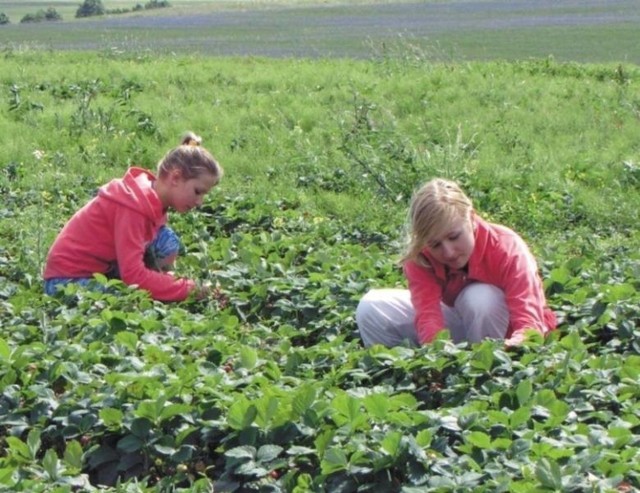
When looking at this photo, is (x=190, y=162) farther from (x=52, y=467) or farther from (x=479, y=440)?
(x=479, y=440)

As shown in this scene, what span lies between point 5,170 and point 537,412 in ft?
22.5

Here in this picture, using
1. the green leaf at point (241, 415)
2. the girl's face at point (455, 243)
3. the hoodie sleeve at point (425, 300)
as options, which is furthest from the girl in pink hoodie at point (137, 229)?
the green leaf at point (241, 415)

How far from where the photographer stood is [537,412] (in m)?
4.57

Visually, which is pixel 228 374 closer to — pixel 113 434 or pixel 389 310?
pixel 113 434

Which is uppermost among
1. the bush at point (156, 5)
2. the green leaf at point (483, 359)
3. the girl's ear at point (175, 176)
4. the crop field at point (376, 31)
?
the girl's ear at point (175, 176)

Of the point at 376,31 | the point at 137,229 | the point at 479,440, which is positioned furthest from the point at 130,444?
the point at 376,31

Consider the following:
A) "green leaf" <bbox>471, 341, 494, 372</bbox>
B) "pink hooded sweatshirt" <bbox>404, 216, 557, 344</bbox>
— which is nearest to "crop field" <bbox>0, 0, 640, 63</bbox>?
"pink hooded sweatshirt" <bbox>404, 216, 557, 344</bbox>

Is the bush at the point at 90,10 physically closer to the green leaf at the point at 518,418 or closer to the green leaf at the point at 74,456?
the green leaf at the point at 74,456

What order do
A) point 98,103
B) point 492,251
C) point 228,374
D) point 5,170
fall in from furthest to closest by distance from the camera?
point 98,103 → point 5,170 → point 492,251 → point 228,374

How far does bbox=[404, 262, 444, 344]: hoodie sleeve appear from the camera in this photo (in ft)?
19.0

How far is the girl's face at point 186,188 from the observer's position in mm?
6871

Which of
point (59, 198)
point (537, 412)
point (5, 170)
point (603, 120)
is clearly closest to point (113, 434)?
point (537, 412)

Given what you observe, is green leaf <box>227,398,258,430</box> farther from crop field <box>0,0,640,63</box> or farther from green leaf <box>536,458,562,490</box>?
crop field <box>0,0,640,63</box>

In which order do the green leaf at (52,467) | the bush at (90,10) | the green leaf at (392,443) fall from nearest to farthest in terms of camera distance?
the green leaf at (392,443) < the green leaf at (52,467) < the bush at (90,10)
